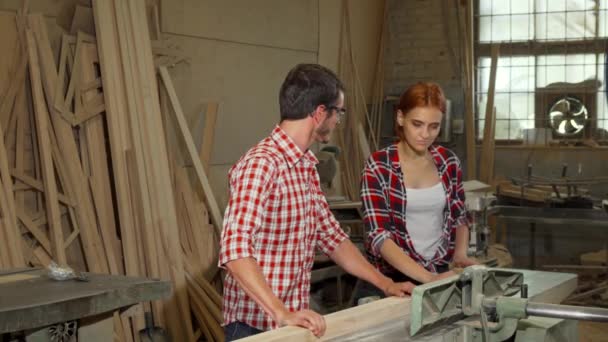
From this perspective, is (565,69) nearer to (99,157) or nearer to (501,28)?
(501,28)

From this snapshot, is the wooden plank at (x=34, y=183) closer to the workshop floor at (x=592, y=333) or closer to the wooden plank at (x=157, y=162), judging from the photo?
the wooden plank at (x=157, y=162)

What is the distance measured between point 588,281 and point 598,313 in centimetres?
561

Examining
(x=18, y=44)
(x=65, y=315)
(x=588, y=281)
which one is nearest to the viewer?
(x=65, y=315)

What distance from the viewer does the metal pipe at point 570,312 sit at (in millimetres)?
1856

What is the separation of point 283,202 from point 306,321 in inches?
13.9

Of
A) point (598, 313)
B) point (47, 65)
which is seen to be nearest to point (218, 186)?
point (47, 65)

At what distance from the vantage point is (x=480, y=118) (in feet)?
28.9

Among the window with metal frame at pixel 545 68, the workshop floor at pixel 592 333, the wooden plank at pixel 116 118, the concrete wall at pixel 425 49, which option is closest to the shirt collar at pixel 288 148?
the wooden plank at pixel 116 118

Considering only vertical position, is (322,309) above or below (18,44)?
below

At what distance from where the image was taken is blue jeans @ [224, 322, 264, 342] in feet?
7.45

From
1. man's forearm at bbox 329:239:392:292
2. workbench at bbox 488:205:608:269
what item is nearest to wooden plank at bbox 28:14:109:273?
man's forearm at bbox 329:239:392:292

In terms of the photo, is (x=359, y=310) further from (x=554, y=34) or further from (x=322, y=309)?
(x=554, y=34)

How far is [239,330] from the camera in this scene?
7.50 feet

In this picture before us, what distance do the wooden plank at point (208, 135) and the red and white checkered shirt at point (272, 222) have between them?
305cm
